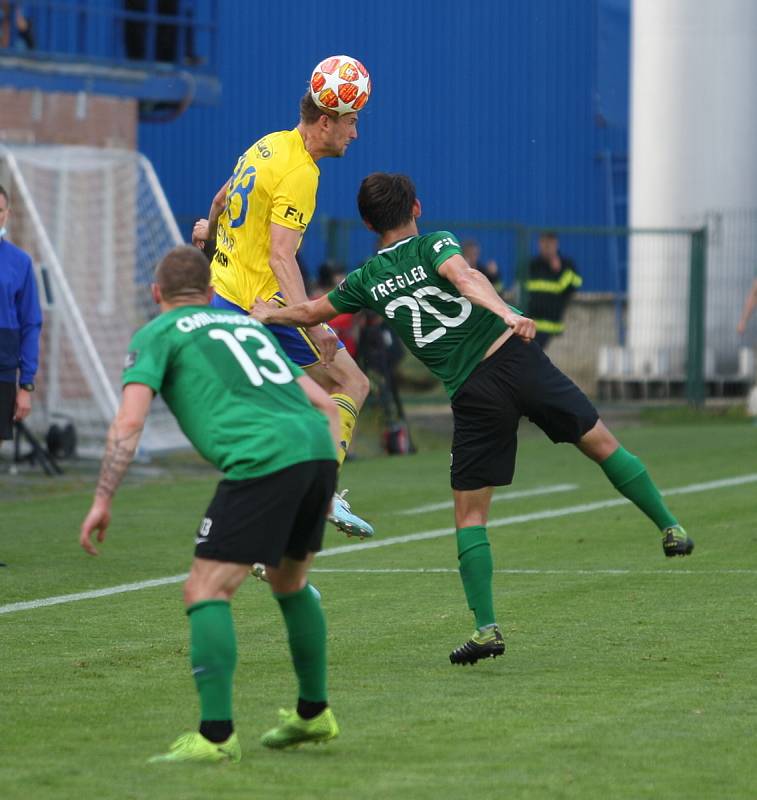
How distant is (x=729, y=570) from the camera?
10664 millimetres

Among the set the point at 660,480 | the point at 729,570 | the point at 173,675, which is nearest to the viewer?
the point at 173,675

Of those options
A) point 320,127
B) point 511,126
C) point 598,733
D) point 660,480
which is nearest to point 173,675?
point 598,733

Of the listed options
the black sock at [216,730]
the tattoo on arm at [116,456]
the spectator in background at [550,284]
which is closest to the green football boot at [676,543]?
the black sock at [216,730]

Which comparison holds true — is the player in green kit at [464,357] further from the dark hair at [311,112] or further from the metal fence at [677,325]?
the metal fence at [677,325]

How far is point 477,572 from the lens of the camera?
7934 mm

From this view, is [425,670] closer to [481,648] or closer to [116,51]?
[481,648]

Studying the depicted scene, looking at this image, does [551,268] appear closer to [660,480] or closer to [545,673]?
[660,480]

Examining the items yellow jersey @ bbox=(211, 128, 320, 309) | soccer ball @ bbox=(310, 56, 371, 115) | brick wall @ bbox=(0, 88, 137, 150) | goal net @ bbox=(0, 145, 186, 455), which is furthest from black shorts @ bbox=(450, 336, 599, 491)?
brick wall @ bbox=(0, 88, 137, 150)

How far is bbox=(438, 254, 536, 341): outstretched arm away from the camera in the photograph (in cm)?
722

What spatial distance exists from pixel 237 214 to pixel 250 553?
3555 mm

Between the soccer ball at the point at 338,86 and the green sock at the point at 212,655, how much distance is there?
147 inches

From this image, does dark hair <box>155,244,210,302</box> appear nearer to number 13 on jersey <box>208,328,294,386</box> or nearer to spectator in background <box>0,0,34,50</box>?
number 13 on jersey <box>208,328,294,386</box>

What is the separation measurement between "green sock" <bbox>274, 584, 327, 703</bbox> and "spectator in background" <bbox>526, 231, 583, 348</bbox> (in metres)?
17.3

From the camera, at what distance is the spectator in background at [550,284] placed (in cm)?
2333
